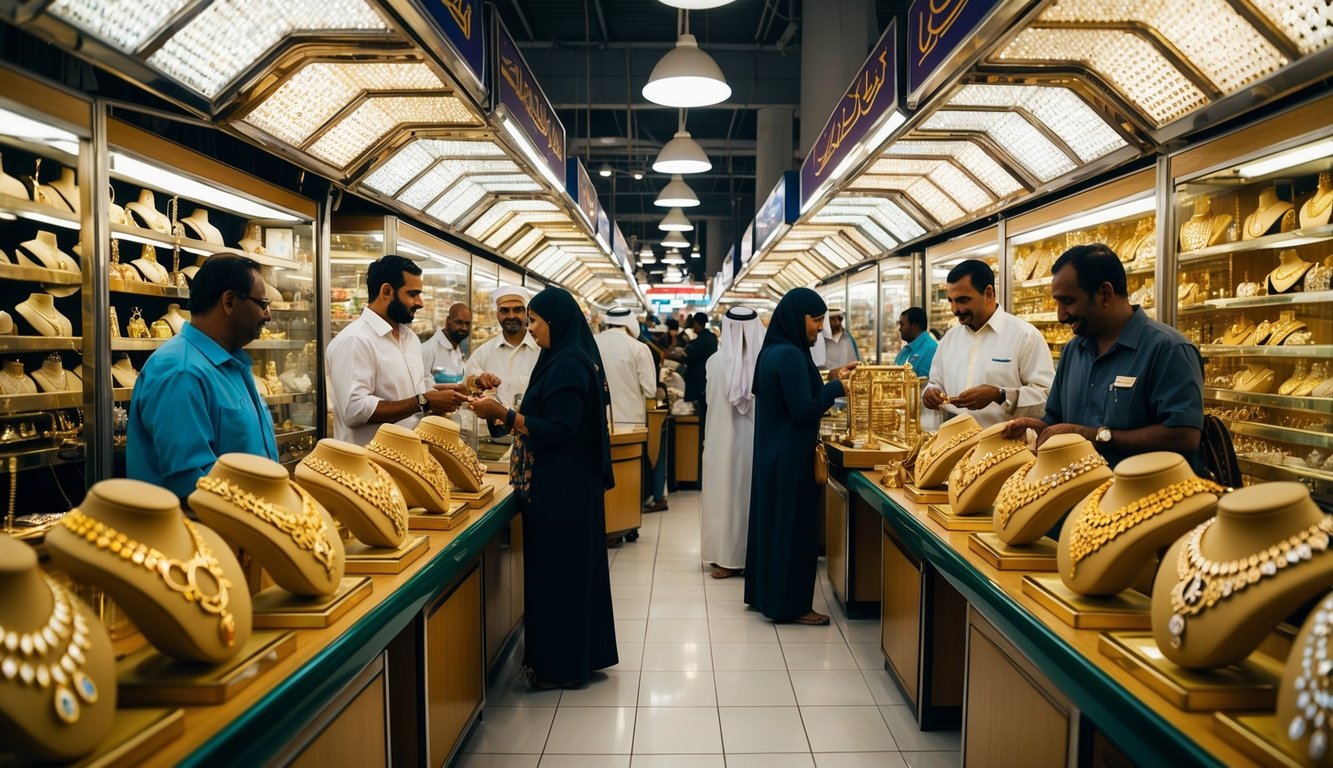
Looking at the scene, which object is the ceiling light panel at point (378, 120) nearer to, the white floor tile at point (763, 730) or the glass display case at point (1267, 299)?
the white floor tile at point (763, 730)

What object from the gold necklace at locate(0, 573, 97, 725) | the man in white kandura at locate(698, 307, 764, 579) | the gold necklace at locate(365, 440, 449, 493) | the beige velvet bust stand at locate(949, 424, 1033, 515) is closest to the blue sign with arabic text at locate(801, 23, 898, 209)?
the man in white kandura at locate(698, 307, 764, 579)

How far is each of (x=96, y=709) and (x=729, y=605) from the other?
423 centimetres

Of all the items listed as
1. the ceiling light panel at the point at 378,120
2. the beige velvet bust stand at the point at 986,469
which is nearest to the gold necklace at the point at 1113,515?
the beige velvet bust stand at the point at 986,469

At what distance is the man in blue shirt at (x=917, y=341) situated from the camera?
681 cm

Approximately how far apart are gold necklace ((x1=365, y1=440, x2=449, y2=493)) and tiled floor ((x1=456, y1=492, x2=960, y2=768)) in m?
1.13

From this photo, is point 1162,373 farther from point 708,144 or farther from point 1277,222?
point 708,144

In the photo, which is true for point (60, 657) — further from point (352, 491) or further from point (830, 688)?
point (830, 688)

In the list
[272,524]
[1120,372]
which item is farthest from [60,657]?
[1120,372]

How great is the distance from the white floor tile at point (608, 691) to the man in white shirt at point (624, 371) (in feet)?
9.53

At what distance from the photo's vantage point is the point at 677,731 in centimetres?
342

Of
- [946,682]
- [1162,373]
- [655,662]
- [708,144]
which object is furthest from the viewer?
[708,144]

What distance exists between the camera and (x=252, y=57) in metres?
2.91

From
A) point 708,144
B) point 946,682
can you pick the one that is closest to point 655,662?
point 946,682

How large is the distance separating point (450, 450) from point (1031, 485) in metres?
2.06
